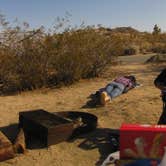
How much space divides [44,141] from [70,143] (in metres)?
0.40

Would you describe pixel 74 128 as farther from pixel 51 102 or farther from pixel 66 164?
pixel 51 102

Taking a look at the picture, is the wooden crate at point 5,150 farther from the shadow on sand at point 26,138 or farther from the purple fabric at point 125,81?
the purple fabric at point 125,81

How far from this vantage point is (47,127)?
6102 mm

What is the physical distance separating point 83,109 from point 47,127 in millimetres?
2428

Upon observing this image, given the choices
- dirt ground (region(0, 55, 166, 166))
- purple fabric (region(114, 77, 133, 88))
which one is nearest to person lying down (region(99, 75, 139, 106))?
purple fabric (region(114, 77, 133, 88))

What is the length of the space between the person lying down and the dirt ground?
117mm

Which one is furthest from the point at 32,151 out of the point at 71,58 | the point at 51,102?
the point at 71,58

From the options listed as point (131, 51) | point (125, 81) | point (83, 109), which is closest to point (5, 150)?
point (83, 109)

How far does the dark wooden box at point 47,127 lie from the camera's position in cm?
615

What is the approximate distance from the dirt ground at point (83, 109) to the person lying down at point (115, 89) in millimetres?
117

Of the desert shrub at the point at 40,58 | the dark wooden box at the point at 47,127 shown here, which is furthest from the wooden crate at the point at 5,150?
the desert shrub at the point at 40,58

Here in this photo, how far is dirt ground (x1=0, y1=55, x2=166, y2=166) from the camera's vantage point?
5.76 m

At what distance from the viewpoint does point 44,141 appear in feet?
20.4

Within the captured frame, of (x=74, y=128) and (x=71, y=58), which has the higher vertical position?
(x=71, y=58)
